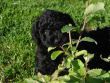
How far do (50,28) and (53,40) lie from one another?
204mm

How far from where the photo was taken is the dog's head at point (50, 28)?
3439mm

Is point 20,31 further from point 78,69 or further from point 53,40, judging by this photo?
point 78,69

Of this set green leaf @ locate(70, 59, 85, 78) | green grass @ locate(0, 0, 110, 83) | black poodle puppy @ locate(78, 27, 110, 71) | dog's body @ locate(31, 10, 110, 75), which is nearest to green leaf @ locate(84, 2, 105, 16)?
green leaf @ locate(70, 59, 85, 78)

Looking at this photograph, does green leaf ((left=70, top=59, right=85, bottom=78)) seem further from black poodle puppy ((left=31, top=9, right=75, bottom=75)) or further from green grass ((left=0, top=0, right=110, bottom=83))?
black poodle puppy ((left=31, top=9, right=75, bottom=75))

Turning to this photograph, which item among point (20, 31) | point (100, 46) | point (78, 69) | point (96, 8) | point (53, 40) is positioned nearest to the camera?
point (96, 8)

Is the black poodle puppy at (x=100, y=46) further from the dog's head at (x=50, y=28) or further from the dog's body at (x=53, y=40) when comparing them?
the dog's head at (x=50, y=28)

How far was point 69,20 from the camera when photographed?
141 inches

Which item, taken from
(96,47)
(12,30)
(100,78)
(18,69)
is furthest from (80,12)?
(100,78)

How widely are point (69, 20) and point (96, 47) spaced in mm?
603

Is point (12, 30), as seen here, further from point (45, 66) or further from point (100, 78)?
point (100, 78)

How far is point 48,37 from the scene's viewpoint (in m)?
3.50

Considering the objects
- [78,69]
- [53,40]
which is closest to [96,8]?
[78,69]

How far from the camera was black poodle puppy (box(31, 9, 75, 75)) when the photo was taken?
345cm

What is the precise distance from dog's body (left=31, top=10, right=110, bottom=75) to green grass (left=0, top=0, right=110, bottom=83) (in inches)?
11.5
